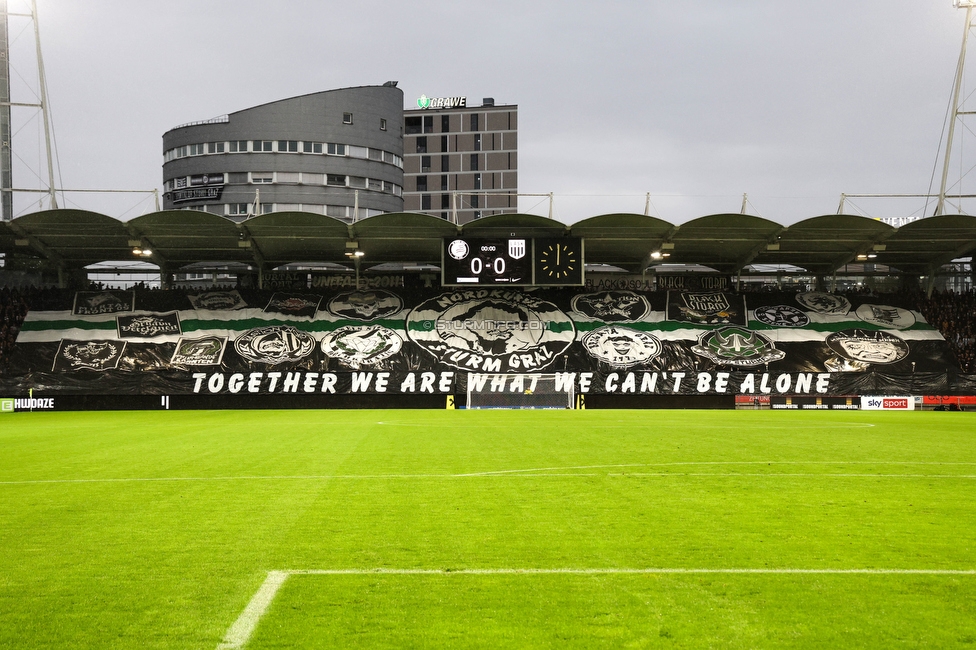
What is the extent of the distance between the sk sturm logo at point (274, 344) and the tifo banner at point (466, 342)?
72mm

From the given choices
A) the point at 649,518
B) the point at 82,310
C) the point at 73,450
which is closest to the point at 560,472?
the point at 649,518

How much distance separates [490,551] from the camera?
6637 millimetres

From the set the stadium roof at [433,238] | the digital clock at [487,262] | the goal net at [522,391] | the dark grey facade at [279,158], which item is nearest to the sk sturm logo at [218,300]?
the stadium roof at [433,238]

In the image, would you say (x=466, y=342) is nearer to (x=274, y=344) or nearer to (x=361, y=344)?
(x=361, y=344)

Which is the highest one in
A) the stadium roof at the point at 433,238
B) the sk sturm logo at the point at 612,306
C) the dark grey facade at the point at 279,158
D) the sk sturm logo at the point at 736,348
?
the dark grey facade at the point at 279,158

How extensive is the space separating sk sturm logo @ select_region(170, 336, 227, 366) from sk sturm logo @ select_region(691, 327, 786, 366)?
23792 mm

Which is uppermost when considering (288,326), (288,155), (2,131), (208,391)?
(288,155)

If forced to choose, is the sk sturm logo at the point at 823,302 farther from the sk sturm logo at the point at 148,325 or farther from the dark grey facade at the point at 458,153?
the dark grey facade at the point at 458,153

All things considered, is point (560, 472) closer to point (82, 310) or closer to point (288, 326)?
point (288, 326)

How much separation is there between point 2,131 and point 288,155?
3866 cm

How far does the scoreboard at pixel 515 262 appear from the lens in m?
37.2

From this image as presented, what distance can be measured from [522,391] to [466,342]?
4.83 m

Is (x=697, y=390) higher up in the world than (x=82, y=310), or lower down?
lower down

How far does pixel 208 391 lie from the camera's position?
36281 millimetres
